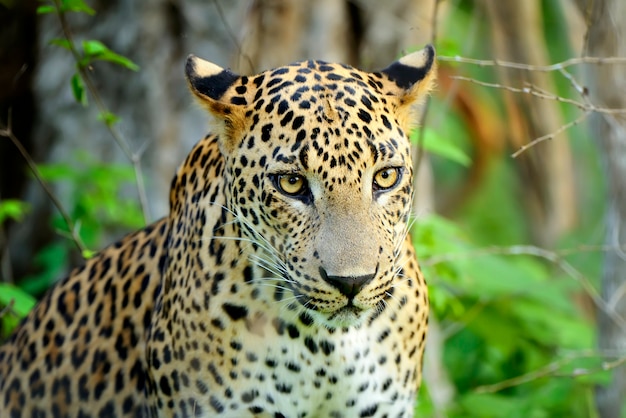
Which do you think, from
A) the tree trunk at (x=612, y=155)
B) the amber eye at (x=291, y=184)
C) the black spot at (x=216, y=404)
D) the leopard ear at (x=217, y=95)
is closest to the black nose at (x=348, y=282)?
the amber eye at (x=291, y=184)

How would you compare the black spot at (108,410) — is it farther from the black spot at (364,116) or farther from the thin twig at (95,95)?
the black spot at (364,116)

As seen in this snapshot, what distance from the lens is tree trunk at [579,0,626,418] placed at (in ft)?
22.6

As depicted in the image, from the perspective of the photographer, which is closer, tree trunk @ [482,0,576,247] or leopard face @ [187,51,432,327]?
leopard face @ [187,51,432,327]

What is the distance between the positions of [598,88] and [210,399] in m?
3.57

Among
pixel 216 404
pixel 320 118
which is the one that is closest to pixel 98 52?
pixel 320 118

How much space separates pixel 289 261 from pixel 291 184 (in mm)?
318

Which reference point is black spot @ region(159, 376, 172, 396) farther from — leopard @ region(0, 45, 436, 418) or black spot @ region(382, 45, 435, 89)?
black spot @ region(382, 45, 435, 89)

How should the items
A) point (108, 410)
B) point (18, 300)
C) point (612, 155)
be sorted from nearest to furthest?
point (108, 410), point (18, 300), point (612, 155)

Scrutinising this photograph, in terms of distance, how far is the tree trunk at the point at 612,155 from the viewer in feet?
22.6

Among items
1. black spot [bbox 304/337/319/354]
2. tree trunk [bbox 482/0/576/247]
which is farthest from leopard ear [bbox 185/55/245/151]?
tree trunk [bbox 482/0/576/247]

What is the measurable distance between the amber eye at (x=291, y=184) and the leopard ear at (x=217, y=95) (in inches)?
13.1

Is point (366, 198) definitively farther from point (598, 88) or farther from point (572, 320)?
point (572, 320)

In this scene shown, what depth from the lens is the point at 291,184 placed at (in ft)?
14.9

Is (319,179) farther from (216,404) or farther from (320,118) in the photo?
(216,404)
